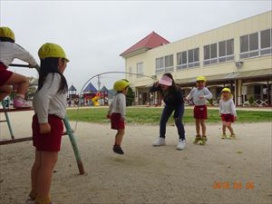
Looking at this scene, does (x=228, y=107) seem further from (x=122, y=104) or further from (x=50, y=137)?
(x=50, y=137)

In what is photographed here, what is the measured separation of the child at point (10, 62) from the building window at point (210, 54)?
105 ft

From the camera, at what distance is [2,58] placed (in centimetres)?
311

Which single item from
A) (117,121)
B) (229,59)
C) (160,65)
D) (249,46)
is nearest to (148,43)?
(160,65)

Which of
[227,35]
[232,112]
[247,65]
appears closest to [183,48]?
[227,35]

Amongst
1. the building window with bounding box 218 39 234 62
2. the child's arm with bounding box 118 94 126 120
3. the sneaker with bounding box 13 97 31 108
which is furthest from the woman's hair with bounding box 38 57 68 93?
the building window with bounding box 218 39 234 62

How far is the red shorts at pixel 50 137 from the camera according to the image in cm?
286

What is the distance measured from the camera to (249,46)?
3025 cm

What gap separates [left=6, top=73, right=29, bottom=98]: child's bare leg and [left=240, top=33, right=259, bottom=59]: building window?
94.2 ft

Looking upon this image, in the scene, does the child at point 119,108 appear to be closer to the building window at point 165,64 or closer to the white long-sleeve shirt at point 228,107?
the white long-sleeve shirt at point 228,107

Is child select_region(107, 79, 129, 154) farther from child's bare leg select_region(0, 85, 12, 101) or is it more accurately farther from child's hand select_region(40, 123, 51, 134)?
child's hand select_region(40, 123, 51, 134)

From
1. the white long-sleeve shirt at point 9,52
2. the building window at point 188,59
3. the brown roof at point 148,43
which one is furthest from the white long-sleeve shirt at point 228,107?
the brown roof at point 148,43

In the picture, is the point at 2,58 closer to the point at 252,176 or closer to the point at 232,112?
the point at 252,176

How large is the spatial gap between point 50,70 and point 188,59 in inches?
1404

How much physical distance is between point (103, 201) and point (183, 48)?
118 feet
